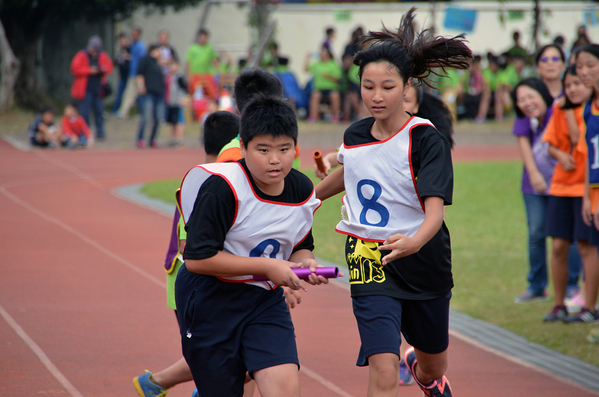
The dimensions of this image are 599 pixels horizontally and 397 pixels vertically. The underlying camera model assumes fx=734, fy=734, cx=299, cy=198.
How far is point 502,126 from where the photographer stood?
809 inches

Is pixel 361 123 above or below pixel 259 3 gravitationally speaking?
below

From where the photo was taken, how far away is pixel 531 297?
20.8 feet

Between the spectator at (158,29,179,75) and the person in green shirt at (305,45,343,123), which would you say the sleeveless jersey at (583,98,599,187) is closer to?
the spectator at (158,29,179,75)

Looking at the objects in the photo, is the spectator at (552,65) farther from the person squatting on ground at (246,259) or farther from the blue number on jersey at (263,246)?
the blue number on jersey at (263,246)

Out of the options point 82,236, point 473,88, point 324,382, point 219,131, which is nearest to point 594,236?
point 324,382

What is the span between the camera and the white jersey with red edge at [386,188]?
3303 mm

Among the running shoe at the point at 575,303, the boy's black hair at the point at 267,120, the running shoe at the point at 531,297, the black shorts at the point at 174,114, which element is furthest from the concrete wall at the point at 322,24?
the boy's black hair at the point at 267,120

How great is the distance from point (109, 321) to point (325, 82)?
14617 mm

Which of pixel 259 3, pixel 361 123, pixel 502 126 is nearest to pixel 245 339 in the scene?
Result: pixel 361 123

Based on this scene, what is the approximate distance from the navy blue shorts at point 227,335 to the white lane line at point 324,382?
4.94 feet

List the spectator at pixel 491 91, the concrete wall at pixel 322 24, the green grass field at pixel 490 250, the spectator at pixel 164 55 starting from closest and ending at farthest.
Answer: the green grass field at pixel 490 250 < the spectator at pixel 164 55 < the spectator at pixel 491 91 < the concrete wall at pixel 322 24

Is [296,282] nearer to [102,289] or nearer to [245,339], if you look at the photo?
[245,339]

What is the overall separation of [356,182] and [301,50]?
22.3m

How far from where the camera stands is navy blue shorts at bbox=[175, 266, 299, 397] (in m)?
2.94
